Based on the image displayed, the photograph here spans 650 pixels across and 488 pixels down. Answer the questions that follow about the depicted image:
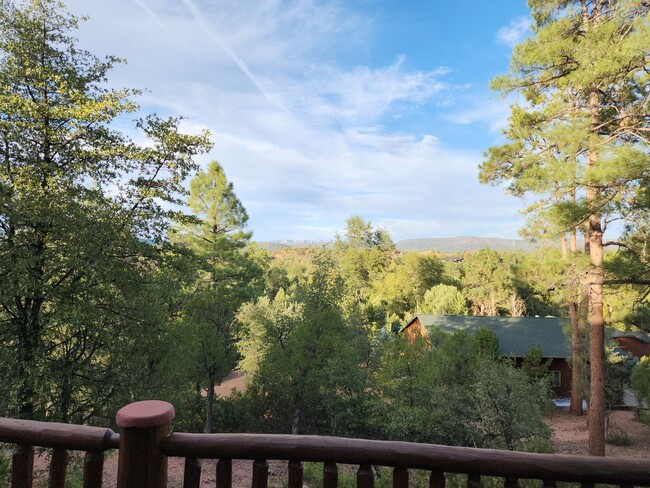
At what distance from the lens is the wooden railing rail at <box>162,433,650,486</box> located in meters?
1.62

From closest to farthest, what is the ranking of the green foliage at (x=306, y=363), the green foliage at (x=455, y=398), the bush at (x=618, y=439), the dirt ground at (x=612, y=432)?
the green foliage at (x=455, y=398) → the green foliage at (x=306, y=363) → the dirt ground at (x=612, y=432) → the bush at (x=618, y=439)

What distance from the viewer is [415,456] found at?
65.8 inches

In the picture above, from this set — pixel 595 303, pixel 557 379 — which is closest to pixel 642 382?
pixel 595 303

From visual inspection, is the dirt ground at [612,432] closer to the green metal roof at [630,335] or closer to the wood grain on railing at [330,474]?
the green metal roof at [630,335]

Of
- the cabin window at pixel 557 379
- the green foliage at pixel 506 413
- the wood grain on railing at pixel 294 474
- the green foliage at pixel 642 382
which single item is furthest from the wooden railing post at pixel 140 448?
the cabin window at pixel 557 379

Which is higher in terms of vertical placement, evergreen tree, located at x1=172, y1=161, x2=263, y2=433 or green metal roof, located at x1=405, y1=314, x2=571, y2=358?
evergreen tree, located at x1=172, y1=161, x2=263, y2=433

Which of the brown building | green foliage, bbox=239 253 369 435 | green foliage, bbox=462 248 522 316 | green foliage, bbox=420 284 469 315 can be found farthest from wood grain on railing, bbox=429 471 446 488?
green foliage, bbox=462 248 522 316

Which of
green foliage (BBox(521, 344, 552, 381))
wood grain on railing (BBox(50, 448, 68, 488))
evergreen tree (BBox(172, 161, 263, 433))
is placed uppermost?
evergreen tree (BBox(172, 161, 263, 433))

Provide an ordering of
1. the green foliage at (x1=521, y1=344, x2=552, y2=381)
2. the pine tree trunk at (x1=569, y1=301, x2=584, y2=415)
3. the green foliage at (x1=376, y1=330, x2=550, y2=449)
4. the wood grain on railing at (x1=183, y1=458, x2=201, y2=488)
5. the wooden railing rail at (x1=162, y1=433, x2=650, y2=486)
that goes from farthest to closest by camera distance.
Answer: the green foliage at (x1=521, y1=344, x2=552, y2=381) < the pine tree trunk at (x1=569, y1=301, x2=584, y2=415) < the green foliage at (x1=376, y1=330, x2=550, y2=449) < the wood grain on railing at (x1=183, y1=458, x2=201, y2=488) < the wooden railing rail at (x1=162, y1=433, x2=650, y2=486)

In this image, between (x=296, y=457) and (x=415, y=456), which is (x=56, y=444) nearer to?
(x=296, y=457)

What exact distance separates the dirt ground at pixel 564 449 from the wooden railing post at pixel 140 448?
9.46m

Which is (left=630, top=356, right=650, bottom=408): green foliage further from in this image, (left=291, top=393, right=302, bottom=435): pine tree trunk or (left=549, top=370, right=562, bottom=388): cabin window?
(left=291, top=393, right=302, bottom=435): pine tree trunk

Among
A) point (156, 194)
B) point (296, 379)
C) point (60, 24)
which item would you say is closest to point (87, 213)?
point (156, 194)

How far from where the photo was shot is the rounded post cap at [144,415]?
64.0 inches
